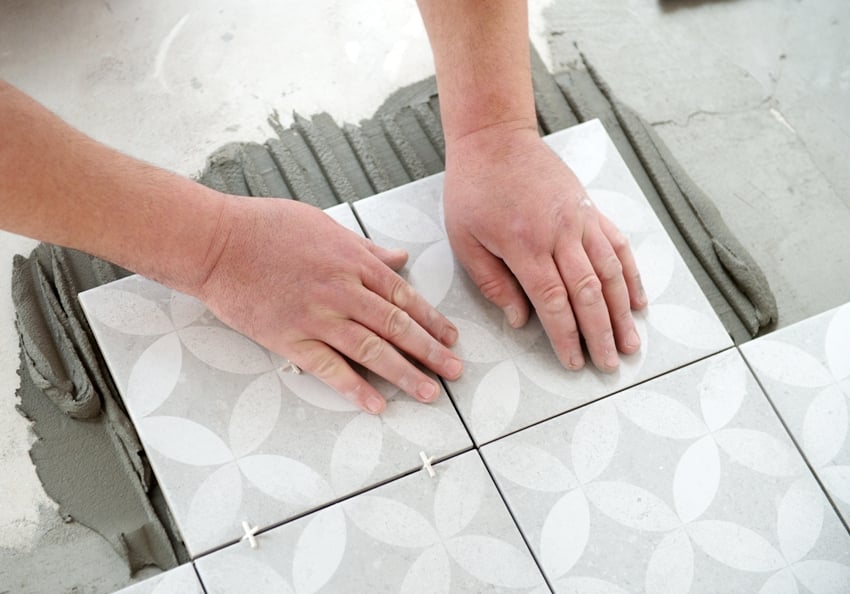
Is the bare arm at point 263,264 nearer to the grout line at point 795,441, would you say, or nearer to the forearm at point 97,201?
the forearm at point 97,201

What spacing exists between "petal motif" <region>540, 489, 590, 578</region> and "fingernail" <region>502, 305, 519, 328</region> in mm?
252

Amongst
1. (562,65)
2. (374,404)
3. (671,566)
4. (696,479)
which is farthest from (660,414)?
(562,65)

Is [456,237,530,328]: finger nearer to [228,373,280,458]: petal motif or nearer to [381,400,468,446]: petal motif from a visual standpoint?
[381,400,468,446]: petal motif

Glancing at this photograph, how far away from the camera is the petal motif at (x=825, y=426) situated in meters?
1.12

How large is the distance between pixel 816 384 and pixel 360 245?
703 millimetres

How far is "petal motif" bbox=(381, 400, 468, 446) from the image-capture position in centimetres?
110

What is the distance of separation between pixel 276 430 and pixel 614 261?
537mm

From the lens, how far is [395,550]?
1040 millimetres

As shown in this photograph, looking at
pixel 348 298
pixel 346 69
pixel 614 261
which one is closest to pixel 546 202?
pixel 614 261

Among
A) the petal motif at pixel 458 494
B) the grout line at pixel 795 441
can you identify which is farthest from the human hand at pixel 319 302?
the grout line at pixel 795 441

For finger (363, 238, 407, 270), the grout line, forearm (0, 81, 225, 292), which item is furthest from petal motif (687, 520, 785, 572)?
forearm (0, 81, 225, 292)

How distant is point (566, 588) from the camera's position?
40.6 inches

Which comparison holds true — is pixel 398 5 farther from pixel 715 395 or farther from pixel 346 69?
pixel 715 395

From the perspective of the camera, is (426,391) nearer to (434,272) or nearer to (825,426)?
(434,272)
